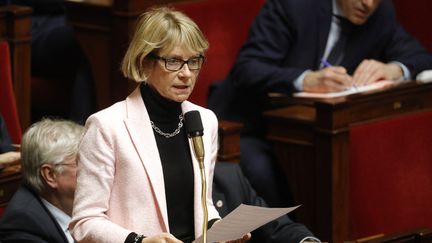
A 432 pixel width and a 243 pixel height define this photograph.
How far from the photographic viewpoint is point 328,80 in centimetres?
256

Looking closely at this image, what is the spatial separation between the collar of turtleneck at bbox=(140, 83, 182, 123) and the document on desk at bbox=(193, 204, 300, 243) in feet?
0.65

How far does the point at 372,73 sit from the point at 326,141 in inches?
13.8

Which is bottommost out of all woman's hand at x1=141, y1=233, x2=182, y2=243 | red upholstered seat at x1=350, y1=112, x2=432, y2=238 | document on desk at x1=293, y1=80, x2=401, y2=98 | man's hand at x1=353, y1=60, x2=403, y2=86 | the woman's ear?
red upholstered seat at x1=350, y1=112, x2=432, y2=238

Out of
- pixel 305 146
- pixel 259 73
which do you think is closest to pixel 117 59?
pixel 259 73

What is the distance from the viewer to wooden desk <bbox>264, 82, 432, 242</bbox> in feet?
7.84

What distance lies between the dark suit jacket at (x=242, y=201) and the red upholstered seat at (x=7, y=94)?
0.71 metres

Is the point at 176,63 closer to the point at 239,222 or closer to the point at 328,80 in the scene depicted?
the point at 239,222

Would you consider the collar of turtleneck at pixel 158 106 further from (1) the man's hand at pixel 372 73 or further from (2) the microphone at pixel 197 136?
(1) the man's hand at pixel 372 73

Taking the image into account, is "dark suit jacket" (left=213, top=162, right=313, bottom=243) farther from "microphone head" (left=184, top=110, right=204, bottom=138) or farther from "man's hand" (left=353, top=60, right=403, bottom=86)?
"man's hand" (left=353, top=60, right=403, bottom=86)

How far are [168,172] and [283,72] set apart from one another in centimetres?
117

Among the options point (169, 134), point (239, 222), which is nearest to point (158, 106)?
point (169, 134)

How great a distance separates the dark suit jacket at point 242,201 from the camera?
191 cm

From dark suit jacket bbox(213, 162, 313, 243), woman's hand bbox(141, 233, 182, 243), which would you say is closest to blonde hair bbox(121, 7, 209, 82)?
woman's hand bbox(141, 233, 182, 243)

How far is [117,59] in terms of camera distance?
108 inches
